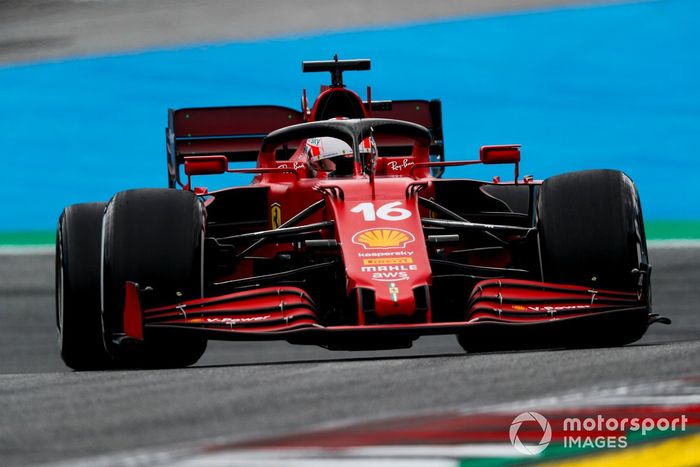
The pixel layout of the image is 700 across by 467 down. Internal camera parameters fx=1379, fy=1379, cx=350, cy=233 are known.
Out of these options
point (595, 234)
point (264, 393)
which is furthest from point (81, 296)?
point (264, 393)

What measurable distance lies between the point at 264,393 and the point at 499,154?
373 centimetres

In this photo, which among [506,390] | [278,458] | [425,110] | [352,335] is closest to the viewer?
[278,458]

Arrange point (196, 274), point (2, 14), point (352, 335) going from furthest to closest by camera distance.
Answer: point (2, 14) < point (196, 274) < point (352, 335)

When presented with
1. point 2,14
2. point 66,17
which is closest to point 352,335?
point 66,17

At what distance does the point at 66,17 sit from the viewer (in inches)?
645

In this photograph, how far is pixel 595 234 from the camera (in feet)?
23.5

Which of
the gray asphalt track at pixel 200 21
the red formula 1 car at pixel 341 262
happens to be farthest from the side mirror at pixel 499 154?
the gray asphalt track at pixel 200 21

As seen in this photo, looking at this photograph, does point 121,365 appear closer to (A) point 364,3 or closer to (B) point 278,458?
(B) point 278,458

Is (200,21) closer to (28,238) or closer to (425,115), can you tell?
(28,238)

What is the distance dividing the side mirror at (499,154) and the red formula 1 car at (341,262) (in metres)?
0.02

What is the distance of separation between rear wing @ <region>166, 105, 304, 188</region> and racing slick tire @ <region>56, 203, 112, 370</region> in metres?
2.43

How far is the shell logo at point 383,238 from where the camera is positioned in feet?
23.3

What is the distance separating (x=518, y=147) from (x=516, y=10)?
7.32 meters

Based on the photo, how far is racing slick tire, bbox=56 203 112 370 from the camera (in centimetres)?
768
